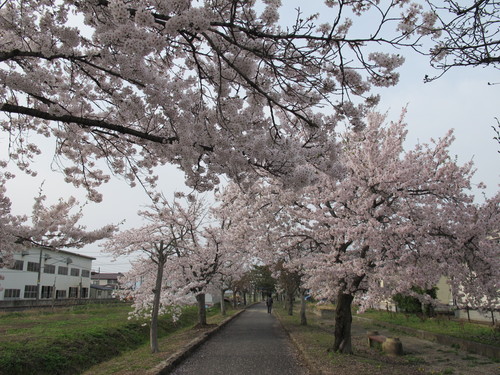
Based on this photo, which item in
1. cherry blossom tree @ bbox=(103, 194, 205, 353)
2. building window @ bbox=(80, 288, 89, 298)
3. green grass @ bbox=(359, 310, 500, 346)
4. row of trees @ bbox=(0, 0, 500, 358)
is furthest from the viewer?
building window @ bbox=(80, 288, 89, 298)

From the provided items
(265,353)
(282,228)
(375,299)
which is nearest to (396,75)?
(375,299)

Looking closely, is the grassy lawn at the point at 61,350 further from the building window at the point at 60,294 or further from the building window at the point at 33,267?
the building window at the point at 60,294

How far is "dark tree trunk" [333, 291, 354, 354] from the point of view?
10633 millimetres

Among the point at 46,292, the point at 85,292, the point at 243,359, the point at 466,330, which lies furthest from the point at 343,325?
the point at 85,292

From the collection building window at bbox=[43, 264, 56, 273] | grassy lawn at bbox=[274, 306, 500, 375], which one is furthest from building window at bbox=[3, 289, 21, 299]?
grassy lawn at bbox=[274, 306, 500, 375]

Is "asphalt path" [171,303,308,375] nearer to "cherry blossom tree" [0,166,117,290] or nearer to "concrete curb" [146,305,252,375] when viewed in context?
"concrete curb" [146,305,252,375]

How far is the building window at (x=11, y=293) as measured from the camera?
41.8 meters

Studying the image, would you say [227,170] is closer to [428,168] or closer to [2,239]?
[2,239]

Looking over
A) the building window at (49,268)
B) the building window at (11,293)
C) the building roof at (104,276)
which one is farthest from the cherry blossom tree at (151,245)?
the building roof at (104,276)

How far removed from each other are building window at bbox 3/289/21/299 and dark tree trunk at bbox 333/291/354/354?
142 feet

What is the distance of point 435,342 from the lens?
44.0 ft

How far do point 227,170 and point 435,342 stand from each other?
40.5ft

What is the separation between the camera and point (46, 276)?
168ft

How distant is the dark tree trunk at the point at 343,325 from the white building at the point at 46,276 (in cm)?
3168
